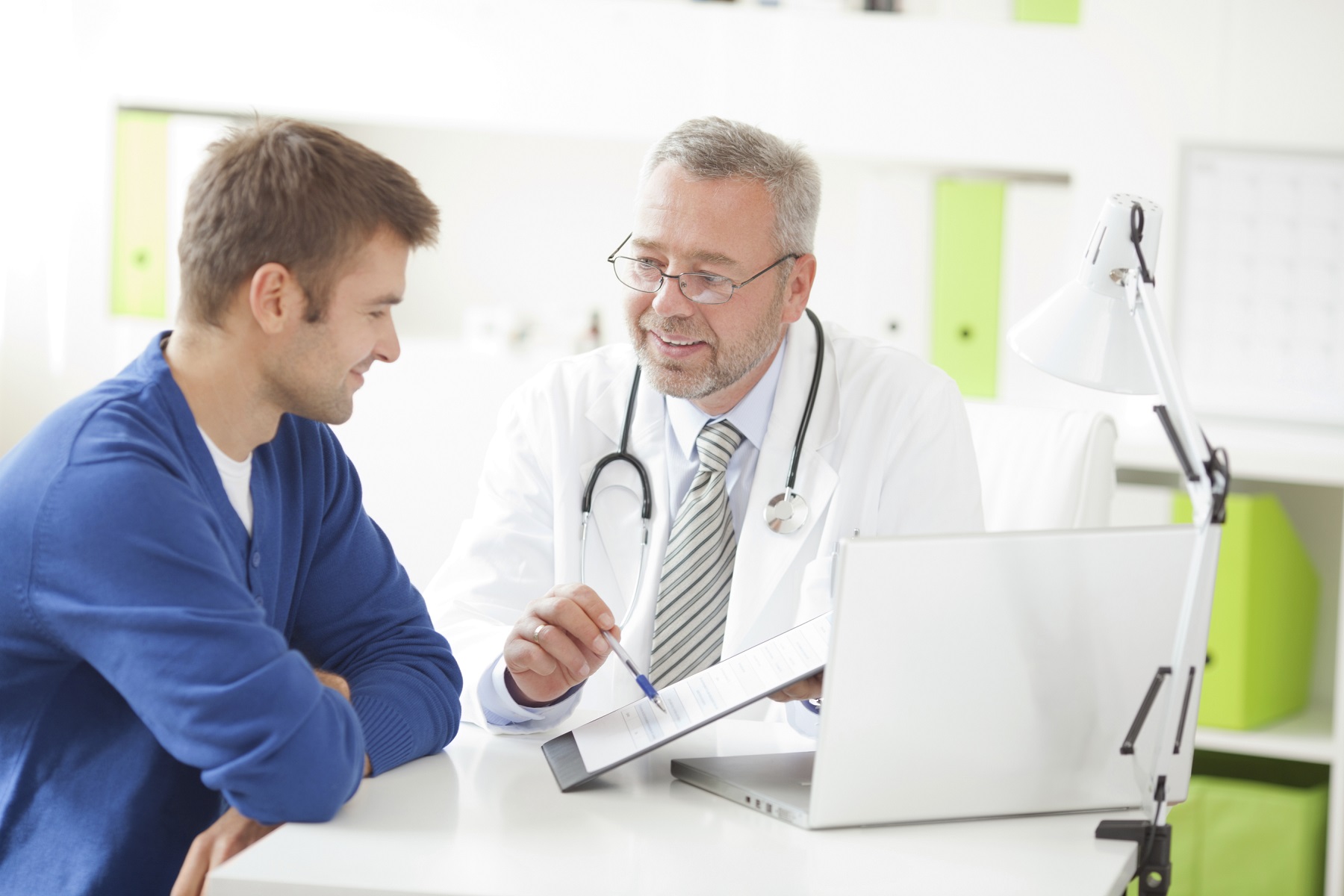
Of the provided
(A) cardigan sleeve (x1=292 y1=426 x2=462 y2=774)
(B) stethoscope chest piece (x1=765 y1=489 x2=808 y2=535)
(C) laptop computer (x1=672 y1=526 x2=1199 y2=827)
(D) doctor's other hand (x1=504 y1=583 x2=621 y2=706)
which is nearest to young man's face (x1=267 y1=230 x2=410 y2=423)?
(A) cardigan sleeve (x1=292 y1=426 x2=462 y2=774)

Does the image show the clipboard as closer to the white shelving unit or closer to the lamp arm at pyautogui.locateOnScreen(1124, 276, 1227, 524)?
the lamp arm at pyautogui.locateOnScreen(1124, 276, 1227, 524)

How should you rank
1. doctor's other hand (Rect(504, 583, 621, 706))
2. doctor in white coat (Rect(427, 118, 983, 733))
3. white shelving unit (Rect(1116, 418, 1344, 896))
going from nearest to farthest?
doctor's other hand (Rect(504, 583, 621, 706)) → doctor in white coat (Rect(427, 118, 983, 733)) → white shelving unit (Rect(1116, 418, 1344, 896))

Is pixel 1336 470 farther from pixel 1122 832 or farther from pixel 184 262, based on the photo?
pixel 184 262

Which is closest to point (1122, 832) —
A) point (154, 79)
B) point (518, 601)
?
point (518, 601)

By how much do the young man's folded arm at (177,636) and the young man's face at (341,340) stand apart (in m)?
0.18

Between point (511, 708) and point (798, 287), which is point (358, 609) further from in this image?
point (798, 287)

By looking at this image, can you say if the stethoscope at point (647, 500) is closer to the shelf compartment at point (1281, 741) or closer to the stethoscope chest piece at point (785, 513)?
the stethoscope chest piece at point (785, 513)

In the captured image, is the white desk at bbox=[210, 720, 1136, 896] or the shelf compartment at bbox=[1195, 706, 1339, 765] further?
the shelf compartment at bbox=[1195, 706, 1339, 765]

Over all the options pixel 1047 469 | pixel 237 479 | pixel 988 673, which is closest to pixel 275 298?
pixel 237 479

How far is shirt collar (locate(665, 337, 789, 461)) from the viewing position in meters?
1.85

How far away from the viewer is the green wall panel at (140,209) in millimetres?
2594

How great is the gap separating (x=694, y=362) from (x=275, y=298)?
2.42 feet

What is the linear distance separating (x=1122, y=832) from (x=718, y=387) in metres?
0.89

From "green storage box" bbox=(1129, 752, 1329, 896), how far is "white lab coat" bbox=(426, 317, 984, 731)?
3.31 ft
